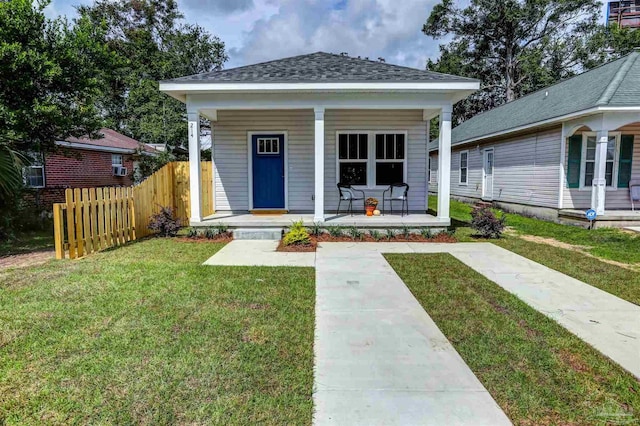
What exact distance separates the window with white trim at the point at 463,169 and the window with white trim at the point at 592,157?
6.62 meters

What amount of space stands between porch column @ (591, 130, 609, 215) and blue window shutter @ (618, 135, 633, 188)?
1733 millimetres

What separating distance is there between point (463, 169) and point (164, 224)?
1412 centimetres

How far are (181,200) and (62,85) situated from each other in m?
3.71

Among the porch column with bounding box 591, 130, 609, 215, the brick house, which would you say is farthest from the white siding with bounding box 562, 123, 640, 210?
the brick house

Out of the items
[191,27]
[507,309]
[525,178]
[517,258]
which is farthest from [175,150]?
[507,309]

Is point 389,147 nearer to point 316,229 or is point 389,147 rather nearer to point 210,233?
point 316,229

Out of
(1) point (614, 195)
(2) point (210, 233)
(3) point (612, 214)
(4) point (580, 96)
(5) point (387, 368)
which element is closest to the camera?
(5) point (387, 368)

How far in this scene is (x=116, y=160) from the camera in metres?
16.6

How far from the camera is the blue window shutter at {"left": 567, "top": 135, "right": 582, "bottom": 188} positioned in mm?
10477

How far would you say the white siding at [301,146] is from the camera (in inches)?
391

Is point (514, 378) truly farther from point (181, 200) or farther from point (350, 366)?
point (181, 200)

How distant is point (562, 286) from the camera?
15.8 feet

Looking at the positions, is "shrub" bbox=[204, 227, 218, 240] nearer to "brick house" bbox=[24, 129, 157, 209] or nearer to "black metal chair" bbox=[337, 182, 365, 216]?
"black metal chair" bbox=[337, 182, 365, 216]


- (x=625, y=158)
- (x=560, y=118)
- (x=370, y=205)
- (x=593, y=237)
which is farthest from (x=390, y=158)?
(x=625, y=158)
